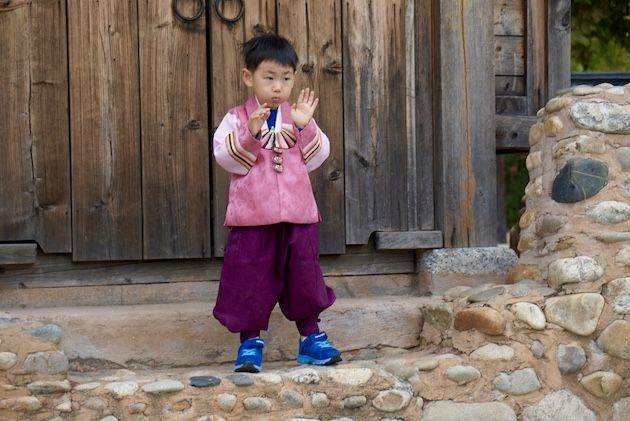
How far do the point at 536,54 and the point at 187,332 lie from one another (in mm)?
2301

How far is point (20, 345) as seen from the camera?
13.1 ft

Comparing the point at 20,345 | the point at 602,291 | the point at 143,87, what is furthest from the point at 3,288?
the point at 602,291

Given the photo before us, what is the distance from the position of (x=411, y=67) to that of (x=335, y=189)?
2.30 feet

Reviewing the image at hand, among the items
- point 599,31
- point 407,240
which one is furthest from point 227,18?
point 599,31

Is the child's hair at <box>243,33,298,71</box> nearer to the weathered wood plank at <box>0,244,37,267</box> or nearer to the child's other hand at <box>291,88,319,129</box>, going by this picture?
the child's other hand at <box>291,88,319,129</box>

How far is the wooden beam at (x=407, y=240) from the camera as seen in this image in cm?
512

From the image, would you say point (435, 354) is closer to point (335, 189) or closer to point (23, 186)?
point (335, 189)

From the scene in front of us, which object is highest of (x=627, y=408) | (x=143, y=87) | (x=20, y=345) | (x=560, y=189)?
(x=143, y=87)

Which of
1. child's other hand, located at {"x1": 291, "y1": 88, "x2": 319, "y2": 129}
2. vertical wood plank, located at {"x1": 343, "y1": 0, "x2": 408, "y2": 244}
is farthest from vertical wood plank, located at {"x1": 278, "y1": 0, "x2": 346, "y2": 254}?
child's other hand, located at {"x1": 291, "y1": 88, "x2": 319, "y2": 129}

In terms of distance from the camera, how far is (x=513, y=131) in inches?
215

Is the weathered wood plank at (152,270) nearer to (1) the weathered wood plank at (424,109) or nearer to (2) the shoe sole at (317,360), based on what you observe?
(1) the weathered wood plank at (424,109)

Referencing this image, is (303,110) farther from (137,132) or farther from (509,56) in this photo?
(509,56)

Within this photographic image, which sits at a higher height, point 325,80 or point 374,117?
point 325,80

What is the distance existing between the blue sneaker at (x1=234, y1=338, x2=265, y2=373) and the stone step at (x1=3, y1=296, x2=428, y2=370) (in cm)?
30
